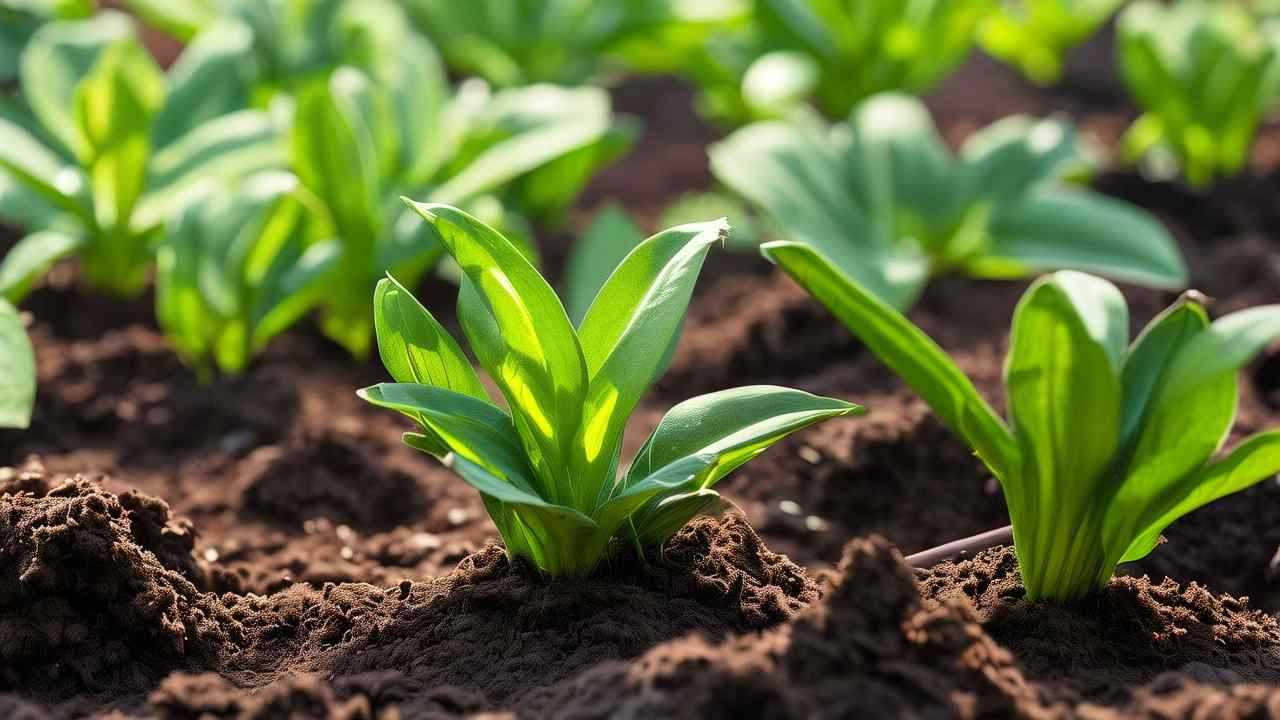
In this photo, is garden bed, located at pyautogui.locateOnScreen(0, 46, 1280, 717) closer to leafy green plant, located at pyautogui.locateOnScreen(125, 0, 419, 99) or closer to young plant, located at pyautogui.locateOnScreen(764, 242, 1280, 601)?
young plant, located at pyautogui.locateOnScreen(764, 242, 1280, 601)

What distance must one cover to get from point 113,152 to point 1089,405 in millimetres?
1851

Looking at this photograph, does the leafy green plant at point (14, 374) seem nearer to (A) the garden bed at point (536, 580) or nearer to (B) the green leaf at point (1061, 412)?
(A) the garden bed at point (536, 580)

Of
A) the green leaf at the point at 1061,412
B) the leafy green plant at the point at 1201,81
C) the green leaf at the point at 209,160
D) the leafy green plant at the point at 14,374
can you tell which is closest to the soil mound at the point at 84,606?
the leafy green plant at the point at 14,374

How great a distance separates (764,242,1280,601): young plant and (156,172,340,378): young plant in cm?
125

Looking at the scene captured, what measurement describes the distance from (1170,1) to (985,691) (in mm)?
4735

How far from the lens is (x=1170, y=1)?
5.31m

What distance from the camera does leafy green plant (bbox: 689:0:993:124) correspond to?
10.9ft

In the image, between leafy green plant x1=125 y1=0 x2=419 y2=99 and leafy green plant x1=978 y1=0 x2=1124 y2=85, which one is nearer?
leafy green plant x1=125 y1=0 x2=419 y2=99

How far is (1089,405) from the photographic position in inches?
51.2

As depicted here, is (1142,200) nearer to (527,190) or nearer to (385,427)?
(527,190)

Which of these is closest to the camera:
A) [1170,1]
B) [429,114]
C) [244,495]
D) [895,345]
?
[895,345]

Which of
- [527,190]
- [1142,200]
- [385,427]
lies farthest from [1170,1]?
[385,427]

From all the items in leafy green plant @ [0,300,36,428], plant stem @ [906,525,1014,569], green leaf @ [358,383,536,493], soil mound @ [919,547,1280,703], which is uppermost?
leafy green plant @ [0,300,36,428]

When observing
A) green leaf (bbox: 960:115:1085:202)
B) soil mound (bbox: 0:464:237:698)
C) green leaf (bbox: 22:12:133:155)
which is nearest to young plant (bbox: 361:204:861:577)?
soil mound (bbox: 0:464:237:698)
